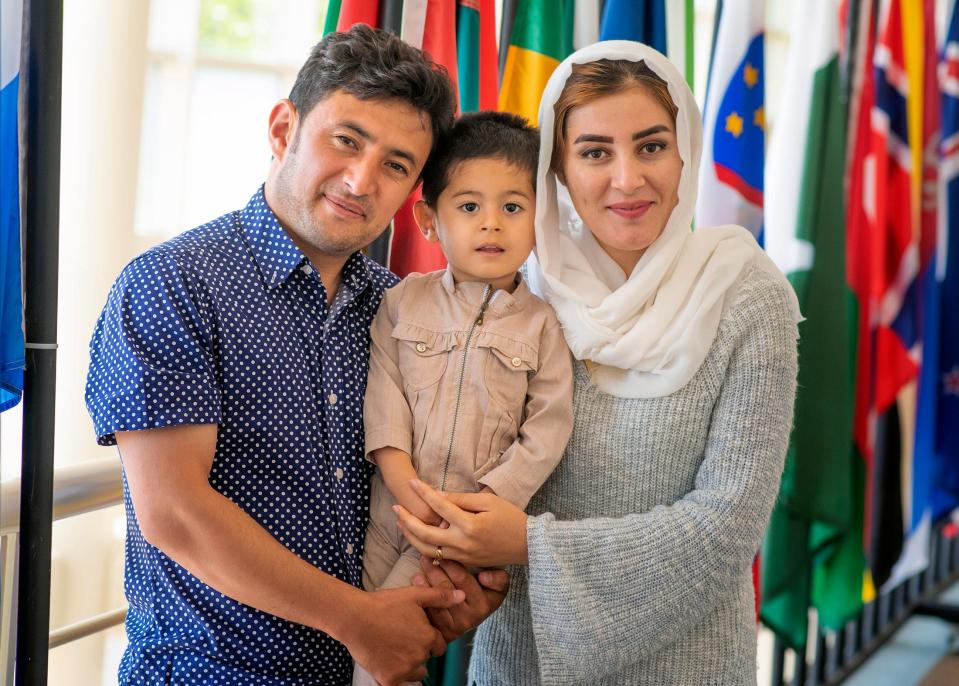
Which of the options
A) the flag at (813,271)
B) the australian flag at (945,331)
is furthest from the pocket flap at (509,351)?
the australian flag at (945,331)

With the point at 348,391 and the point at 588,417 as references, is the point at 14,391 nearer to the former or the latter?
the point at 348,391

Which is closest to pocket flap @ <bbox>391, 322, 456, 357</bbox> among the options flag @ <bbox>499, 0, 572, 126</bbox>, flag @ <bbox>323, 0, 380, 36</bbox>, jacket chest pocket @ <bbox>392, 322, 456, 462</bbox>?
jacket chest pocket @ <bbox>392, 322, 456, 462</bbox>

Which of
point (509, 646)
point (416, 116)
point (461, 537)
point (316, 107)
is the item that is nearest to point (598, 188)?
point (416, 116)

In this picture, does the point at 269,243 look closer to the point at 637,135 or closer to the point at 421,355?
the point at 421,355

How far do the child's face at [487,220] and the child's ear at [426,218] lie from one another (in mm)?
46

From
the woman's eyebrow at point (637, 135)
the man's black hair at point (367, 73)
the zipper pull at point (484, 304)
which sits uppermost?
the man's black hair at point (367, 73)

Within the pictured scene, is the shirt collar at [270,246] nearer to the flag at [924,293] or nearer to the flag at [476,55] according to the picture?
the flag at [476,55]

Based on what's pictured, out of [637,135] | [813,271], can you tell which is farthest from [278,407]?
[813,271]

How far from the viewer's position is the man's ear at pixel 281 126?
154 centimetres

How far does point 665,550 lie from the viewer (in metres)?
1.41

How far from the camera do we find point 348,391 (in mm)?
1484

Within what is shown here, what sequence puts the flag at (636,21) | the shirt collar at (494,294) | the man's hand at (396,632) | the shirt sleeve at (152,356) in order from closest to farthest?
the shirt sleeve at (152,356)
the man's hand at (396,632)
the shirt collar at (494,294)
the flag at (636,21)

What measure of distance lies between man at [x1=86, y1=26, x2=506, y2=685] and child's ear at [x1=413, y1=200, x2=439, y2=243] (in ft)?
0.38

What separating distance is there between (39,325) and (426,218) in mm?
687
